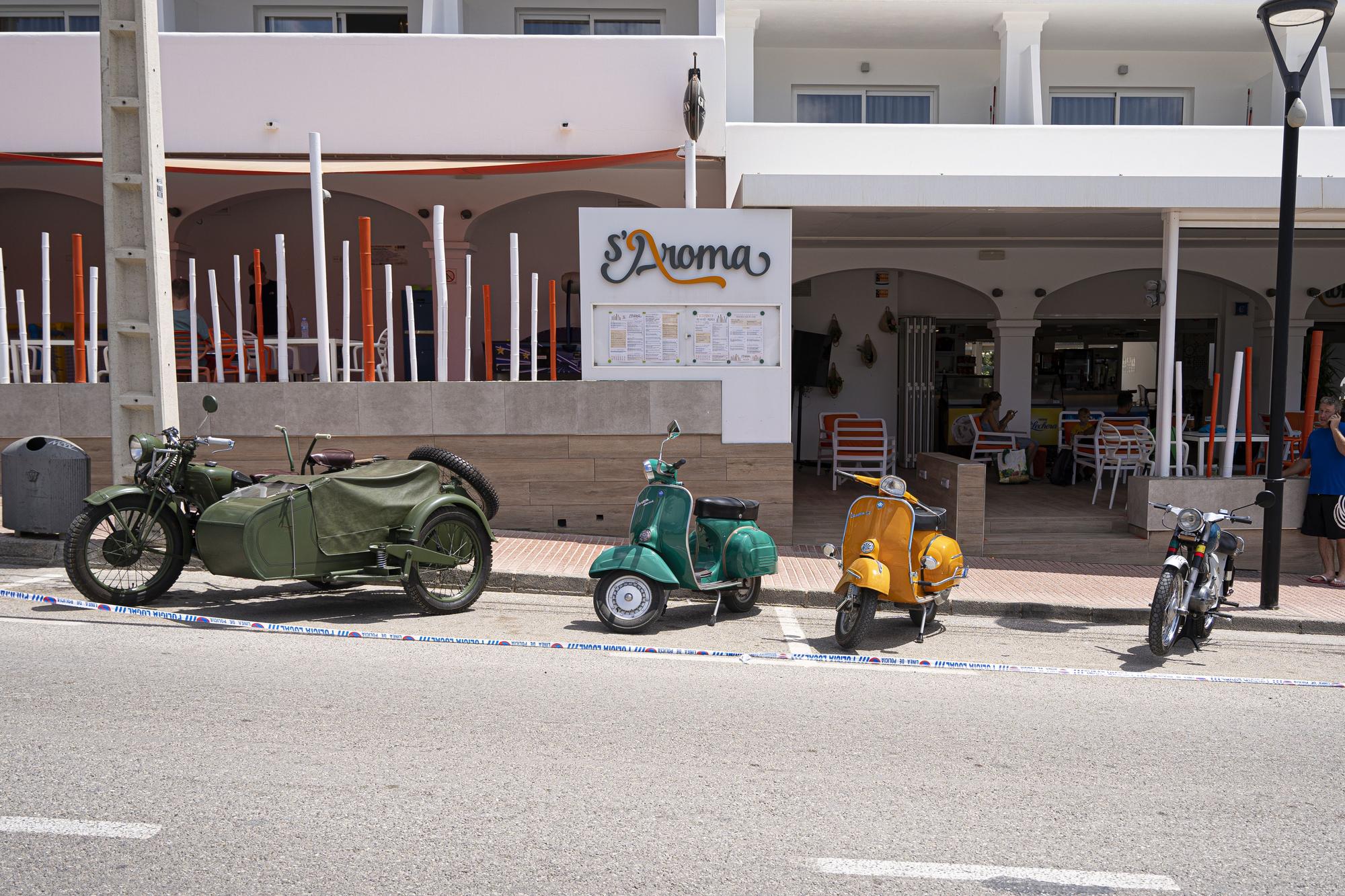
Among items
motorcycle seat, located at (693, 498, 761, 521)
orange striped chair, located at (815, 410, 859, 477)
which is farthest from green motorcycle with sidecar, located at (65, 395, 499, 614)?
orange striped chair, located at (815, 410, 859, 477)

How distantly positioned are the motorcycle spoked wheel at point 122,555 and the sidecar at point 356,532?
0.40 meters

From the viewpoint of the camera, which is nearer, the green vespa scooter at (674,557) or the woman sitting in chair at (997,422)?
the green vespa scooter at (674,557)

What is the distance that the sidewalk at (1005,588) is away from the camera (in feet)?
26.1

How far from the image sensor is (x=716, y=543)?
7.37 meters

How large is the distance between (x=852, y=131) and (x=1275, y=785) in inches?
434

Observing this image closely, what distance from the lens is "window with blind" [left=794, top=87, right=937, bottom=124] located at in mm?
15062

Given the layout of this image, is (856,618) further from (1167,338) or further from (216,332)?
(216,332)

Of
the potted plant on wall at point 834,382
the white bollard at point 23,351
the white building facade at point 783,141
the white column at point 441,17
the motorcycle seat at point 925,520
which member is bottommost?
the motorcycle seat at point 925,520

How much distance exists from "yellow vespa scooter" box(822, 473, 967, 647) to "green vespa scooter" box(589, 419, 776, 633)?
0.74 m

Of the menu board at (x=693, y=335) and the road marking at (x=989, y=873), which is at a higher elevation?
the menu board at (x=693, y=335)

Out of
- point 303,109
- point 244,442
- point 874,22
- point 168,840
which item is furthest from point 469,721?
point 874,22

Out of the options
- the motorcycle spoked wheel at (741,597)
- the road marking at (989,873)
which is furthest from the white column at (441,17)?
the road marking at (989,873)

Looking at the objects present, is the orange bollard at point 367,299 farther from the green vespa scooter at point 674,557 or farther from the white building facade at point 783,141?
the green vespa scooter at point 674,557

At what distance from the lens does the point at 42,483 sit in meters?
8.33
